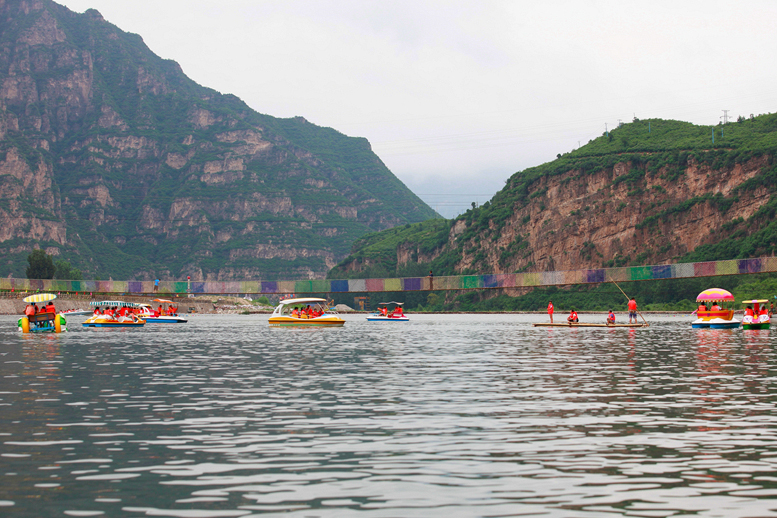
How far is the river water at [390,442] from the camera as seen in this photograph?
1118 centimetres

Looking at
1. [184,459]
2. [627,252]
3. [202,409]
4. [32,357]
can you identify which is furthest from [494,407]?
[627,252]

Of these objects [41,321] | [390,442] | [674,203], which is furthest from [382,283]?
[390,442]

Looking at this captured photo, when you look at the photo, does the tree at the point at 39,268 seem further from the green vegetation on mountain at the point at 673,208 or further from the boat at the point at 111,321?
the green vegetation on mountain at the point at 673,208

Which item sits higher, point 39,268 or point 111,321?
point 39,268

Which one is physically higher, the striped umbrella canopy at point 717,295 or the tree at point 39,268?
the tree at point 39,268

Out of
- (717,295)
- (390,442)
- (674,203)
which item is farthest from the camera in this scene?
(674,203)

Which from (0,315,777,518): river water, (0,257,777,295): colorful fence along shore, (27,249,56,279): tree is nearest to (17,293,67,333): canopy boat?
(0,315,777,518): river water

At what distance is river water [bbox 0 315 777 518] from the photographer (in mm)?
11180

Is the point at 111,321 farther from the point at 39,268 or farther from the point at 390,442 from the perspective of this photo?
the point at 39,268

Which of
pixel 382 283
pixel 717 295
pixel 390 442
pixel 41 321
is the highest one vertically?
pixel 382 283

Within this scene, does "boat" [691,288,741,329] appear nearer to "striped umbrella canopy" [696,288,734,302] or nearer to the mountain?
"striped umbrella canopy" [696,288,734,302]

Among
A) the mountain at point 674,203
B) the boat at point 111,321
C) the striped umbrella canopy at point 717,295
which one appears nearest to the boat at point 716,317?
the striped umbrella canopy at point 717,295

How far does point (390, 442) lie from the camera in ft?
51.5

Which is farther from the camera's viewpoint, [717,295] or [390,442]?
[717,295]
